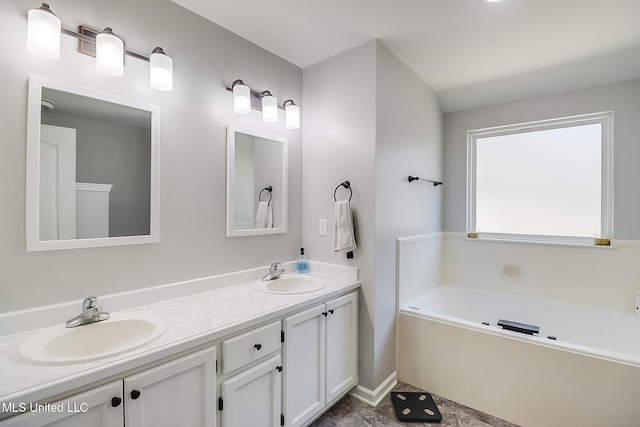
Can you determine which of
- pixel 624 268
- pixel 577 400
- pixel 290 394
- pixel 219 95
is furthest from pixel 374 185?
pixel 624 268

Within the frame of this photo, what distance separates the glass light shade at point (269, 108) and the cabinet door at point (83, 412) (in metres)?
1.71

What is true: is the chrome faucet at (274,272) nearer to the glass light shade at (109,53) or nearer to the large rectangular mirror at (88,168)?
the large rectangular mirror at (88,168)

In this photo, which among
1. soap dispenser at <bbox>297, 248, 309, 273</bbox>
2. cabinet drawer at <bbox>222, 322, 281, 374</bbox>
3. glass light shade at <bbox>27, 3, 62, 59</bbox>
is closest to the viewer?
glass light shade at <bbox>27, 3, 62, 59</bbox>

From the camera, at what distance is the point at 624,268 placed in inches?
91.5

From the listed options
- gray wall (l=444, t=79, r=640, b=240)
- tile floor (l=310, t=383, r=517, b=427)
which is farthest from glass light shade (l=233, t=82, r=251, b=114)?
gray wall (l=444, t=79, r=640, b=240)

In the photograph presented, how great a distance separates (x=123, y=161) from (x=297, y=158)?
1256 millimetres

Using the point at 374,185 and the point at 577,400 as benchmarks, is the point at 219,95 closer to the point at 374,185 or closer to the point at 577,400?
the point at 374,185

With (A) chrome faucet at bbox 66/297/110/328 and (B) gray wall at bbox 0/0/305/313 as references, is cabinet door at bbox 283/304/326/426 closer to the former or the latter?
(B) gray wall at bbox 0/0/305/313

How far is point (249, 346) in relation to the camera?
1392mm

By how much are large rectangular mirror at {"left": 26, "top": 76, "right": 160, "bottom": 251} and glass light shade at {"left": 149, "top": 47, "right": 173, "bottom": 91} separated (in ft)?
0.41

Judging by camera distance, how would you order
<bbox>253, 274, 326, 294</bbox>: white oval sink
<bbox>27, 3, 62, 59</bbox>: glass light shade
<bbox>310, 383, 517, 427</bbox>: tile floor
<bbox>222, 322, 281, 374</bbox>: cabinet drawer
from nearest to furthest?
<bbox>27, 3, 62, 59</bbox>: glass light shade
<bbox>222, 322, 281, 374</bbox>: cabinet drawer
<bbox>310, 383, 517, 427</bbox>: tile floor
<bbox>253, 274, 326, 294</bbox>: white oval sink

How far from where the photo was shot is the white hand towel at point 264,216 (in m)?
2.14

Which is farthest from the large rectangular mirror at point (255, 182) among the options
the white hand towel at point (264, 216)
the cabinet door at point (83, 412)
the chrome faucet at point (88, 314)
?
the cabinet door at point (83, 412)

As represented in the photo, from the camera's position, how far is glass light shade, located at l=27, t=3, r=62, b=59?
117cm
